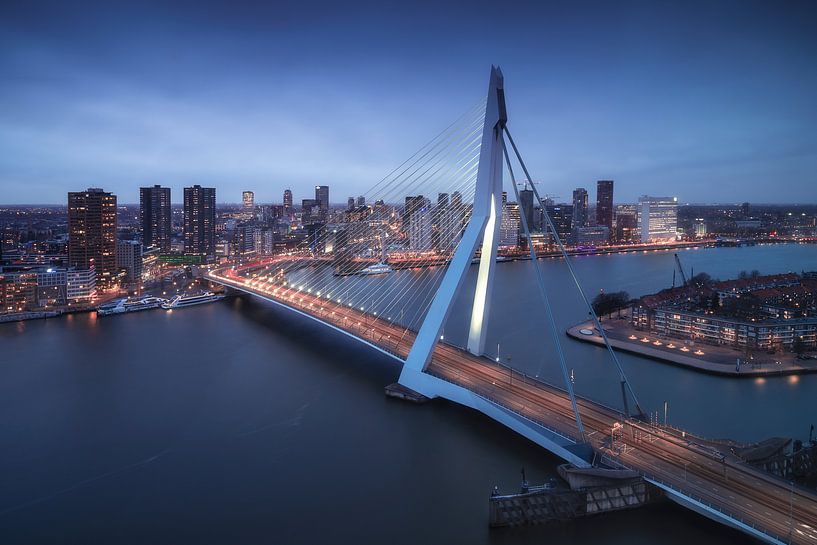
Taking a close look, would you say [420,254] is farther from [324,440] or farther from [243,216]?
[243,216]

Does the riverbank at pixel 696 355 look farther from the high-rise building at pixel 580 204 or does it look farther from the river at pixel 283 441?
the high-rise building at pixel 580 204

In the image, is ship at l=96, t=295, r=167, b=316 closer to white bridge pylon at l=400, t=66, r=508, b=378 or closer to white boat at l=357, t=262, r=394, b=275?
white boat at l=357, t=262, r=394, b=275

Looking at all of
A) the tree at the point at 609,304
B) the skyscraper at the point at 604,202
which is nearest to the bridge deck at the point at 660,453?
the tree at the point at 609,304

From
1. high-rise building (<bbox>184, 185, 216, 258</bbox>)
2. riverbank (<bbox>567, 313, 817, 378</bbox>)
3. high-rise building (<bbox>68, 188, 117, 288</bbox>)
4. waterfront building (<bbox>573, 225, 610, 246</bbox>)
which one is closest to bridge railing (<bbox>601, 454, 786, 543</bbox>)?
riverbank (<bbox>567, 313, 817, 378</bbox>)

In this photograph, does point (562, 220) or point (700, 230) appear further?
point (700, 230)

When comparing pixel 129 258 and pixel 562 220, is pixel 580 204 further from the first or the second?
pixel 129 258

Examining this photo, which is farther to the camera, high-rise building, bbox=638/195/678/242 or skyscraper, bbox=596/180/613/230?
skyscraper, bbox=596/180/613/230

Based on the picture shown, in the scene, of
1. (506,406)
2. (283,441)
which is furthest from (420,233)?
(506,406)
